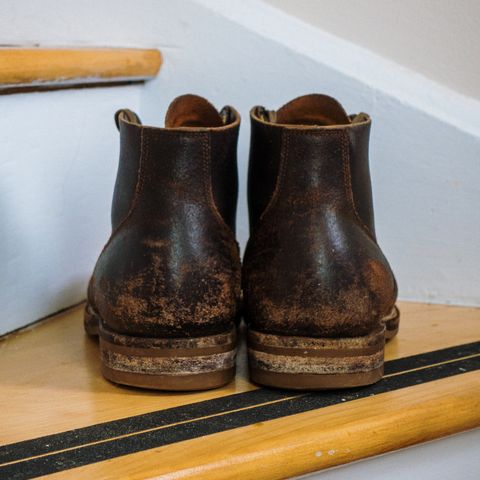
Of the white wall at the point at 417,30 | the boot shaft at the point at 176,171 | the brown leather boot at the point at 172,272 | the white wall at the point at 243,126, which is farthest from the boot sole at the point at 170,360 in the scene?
the white wall at the point at 417,30

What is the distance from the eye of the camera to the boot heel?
2.42 feet

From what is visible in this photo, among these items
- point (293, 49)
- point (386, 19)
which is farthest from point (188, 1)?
point (386, 19)

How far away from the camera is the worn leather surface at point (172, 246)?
73 centimetres

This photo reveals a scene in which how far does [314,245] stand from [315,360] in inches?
4.2

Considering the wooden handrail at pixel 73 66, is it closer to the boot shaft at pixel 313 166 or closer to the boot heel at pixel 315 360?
the boot shaft at pixel 313 166

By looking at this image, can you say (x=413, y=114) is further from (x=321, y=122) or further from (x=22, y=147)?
(x=22, y=147)

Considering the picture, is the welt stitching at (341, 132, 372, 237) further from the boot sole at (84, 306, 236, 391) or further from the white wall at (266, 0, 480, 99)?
the white wall at (266, 0, 480, 99)

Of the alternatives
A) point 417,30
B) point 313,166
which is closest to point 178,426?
point 313,166

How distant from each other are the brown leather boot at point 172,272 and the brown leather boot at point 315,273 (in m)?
0.04

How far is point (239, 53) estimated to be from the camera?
1081 mm

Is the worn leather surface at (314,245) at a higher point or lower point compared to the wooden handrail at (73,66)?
lower

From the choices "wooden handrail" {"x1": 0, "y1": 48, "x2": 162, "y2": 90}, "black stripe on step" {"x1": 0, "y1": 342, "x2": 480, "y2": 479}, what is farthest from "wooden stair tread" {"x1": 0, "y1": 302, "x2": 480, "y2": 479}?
"wooden handrail" {"x1": 0, "y1": 48, "x2": 162, "y2": 90}

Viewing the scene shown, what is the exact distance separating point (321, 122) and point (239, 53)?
10.3 inches

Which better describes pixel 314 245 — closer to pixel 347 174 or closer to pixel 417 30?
pixel 347 174
